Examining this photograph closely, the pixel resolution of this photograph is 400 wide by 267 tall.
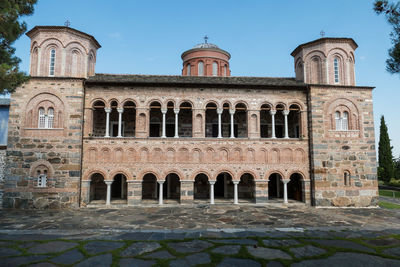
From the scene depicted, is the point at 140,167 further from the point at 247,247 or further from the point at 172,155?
the point at 247,247

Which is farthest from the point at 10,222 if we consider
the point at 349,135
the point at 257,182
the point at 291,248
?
the point at 349,135

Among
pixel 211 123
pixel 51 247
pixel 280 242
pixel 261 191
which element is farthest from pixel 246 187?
pixel 51 247

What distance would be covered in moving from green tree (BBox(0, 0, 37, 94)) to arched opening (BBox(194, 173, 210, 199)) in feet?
37.0

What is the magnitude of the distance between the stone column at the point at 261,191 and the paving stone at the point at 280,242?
7.01 metres

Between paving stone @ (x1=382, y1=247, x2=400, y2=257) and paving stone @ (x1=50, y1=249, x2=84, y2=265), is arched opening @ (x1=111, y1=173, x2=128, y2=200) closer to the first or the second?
paving stone @ (x1=50, y1=249, x2=84, y2=265)

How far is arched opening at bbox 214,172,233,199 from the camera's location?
16.1 metres

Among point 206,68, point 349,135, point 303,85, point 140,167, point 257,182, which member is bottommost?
point 257,182

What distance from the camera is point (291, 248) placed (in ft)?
20.6

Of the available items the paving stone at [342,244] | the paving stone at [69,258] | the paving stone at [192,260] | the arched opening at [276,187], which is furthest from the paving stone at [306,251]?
the arched opening at [276,187]

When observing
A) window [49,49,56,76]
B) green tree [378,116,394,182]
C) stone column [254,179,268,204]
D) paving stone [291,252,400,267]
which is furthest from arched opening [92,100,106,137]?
green tree [378,116,394,182]

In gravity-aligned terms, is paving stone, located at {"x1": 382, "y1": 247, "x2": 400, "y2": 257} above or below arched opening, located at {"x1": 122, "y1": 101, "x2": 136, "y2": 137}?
below

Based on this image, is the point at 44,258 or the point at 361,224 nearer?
the point at 44,258

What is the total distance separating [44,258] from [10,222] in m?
5.80

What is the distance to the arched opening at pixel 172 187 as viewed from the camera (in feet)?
52.0
